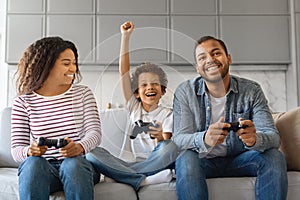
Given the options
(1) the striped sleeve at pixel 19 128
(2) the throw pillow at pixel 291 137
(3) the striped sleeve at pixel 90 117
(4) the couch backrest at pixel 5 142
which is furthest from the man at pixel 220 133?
(4) the couch backrest at pixel 5 142

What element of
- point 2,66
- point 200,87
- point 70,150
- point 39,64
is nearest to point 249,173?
point 200,87

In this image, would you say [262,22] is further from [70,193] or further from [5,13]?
[70,193]

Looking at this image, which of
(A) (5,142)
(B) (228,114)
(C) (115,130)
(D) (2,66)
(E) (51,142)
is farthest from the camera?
(D) (2,66)

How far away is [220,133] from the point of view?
1490mm

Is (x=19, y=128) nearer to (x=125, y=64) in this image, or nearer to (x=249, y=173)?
(x=125, y=64)

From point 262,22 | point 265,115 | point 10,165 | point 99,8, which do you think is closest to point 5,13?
point 99,8

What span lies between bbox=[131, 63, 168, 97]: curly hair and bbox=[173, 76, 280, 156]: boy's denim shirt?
0.08m

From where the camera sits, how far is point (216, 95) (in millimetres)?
1682

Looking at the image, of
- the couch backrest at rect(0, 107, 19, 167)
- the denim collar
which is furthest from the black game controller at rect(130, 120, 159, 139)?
the couch backrest at rect(0, 107, 19, 167)

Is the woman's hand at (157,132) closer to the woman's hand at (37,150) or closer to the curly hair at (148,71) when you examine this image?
the curly hair at (148,71)

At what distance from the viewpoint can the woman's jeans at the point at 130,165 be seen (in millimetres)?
1546

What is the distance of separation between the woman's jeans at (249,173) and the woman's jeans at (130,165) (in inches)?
1.9

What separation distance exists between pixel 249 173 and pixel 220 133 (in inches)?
9.0

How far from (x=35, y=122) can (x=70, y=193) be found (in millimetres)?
330
